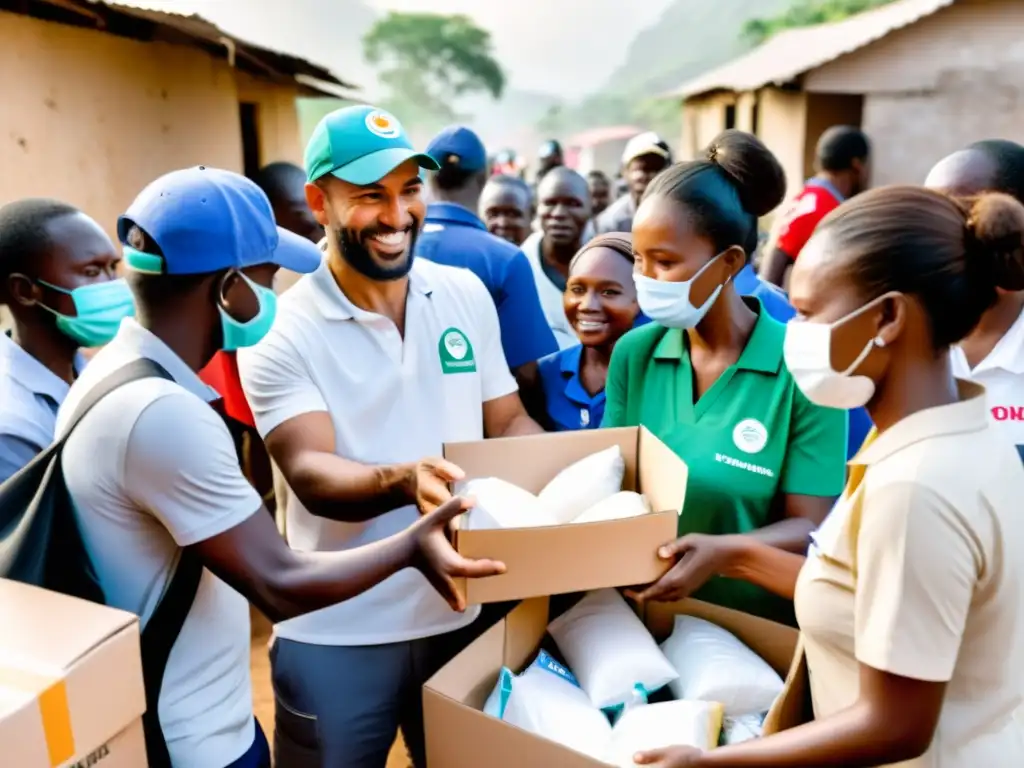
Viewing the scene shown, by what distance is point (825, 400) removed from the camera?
1.38 m

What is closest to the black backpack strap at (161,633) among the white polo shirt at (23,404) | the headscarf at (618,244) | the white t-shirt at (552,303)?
the white polo shirt at (23,404)

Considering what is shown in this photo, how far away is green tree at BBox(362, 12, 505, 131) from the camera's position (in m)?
49.9

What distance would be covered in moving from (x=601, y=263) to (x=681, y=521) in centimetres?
103

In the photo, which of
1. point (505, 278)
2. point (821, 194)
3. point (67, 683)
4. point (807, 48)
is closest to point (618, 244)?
point (505, 278)

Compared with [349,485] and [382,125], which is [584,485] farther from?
[382,125]

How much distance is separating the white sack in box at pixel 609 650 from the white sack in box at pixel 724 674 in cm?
4

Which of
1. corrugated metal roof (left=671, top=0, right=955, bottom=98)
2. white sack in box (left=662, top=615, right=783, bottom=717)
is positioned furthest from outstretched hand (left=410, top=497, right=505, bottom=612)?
corrugated metal roof (left=671, top=0, right=955, bottom=98)

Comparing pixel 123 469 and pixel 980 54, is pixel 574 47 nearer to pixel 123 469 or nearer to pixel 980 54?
pixel 980 54

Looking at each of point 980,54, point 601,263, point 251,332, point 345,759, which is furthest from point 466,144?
point 980,54

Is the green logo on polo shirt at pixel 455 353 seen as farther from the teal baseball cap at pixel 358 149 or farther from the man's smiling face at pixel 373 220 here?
the teal baseball cap at pixel 358 149

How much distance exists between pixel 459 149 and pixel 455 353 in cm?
216

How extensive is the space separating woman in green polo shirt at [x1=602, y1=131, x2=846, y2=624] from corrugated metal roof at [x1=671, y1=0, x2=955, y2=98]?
27.0 ft

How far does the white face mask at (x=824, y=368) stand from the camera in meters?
1.27

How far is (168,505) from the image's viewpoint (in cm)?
143
